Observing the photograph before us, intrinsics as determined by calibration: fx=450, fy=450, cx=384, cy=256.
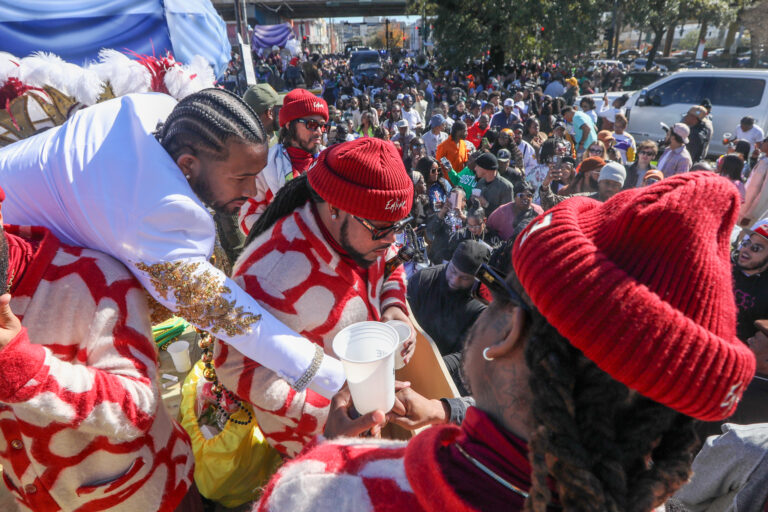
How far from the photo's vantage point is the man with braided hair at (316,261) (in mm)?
1775

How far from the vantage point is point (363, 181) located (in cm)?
183

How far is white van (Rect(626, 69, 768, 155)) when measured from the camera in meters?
10.7

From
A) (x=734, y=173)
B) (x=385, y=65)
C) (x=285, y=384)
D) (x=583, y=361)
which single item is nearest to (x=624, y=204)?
(x=583, y=361)

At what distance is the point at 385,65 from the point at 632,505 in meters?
29.7

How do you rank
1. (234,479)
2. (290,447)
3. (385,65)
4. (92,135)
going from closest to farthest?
(92,135)
(290,447)
(234,479)
(385,65)

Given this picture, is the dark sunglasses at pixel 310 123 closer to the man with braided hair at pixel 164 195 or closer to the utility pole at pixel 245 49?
the man with braided hair at pixel 164 195

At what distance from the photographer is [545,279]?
790 mm

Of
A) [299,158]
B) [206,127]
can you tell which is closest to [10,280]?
[206,127]

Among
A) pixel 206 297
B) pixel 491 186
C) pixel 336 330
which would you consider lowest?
pixel 491 186

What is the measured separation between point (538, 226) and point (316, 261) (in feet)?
3.89

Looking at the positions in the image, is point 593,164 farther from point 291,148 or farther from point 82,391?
point 82,391

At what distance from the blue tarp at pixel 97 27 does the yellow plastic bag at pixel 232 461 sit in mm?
2920

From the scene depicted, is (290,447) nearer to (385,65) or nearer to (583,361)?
(583,361)

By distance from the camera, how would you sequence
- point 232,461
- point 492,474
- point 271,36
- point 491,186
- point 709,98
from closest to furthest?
1. point 492,474
2. point 232,461
3. point 491,186
4. point 709,98
5. point 271,36
